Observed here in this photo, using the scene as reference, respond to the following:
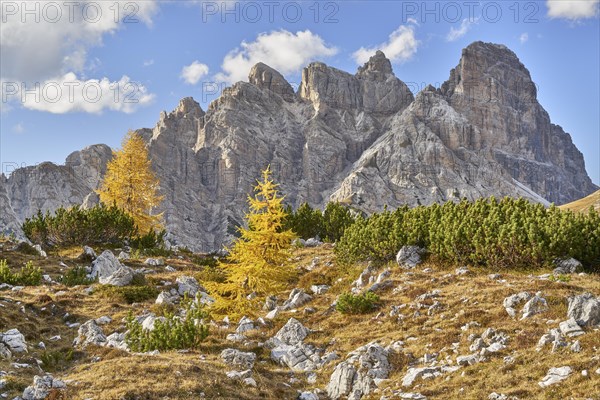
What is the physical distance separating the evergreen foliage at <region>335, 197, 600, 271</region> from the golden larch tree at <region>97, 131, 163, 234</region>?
23.9 metres

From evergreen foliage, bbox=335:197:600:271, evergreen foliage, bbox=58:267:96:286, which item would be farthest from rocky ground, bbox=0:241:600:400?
evergreen foliage, bbox=58:267:96:286

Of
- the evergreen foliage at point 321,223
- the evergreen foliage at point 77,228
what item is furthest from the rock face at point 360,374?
the evergreen foliage at point 321,223

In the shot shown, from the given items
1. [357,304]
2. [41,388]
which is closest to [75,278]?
[357,304]

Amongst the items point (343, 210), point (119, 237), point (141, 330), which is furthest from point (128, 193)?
point (141, 330)

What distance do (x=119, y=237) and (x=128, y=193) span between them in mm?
→ 6036

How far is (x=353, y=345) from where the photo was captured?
14703mm

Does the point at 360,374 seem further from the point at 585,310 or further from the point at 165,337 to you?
the point at 165,337

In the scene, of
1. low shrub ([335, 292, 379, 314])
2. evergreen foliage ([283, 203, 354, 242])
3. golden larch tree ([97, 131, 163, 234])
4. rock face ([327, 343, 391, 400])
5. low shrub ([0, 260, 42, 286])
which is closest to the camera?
rock face ([327, 343, 391, 400])

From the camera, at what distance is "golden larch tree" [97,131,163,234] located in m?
41.9

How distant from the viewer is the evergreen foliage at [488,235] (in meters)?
18.5

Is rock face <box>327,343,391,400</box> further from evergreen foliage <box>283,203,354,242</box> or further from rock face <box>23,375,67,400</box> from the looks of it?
evergreen foliage <box>283,203,354,242</box>

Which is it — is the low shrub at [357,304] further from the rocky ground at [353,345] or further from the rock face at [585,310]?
the rock face at [585,310]

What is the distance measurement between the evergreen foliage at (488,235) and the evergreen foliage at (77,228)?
20083mm

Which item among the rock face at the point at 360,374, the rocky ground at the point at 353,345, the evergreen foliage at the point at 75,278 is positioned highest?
the evergreen foliage at the point at 75,278
